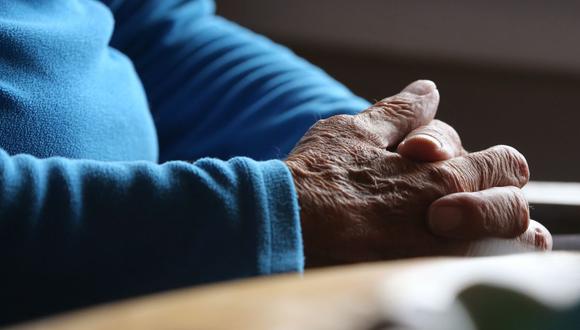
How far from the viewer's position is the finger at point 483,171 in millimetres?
519

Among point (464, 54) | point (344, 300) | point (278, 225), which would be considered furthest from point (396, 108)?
point (464, 54)

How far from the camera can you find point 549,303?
9.4 inches

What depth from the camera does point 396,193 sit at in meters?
0.49

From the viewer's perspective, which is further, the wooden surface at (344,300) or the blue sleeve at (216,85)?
the blue sleeve at (216,85)

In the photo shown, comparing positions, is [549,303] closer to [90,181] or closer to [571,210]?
[90,181]

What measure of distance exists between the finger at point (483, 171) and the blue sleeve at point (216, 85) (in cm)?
16

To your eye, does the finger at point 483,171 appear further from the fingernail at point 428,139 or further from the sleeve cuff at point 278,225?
the sleeve cuff at point 278,225

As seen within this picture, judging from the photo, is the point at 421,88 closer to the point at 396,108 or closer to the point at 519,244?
the point at 396,108

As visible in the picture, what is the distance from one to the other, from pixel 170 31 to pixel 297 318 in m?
0.66

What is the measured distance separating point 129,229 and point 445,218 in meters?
0.22

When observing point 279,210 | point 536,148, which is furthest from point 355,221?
point 536,148

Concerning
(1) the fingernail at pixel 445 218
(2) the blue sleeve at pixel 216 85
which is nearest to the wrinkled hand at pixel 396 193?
(1) the fingernail at pixel 445 218

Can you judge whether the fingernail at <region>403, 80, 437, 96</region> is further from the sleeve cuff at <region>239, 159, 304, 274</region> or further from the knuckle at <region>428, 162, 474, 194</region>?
the sleeve cuff at <region>239, 159, 304, 274</region>

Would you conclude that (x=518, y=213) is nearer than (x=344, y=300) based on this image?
No
